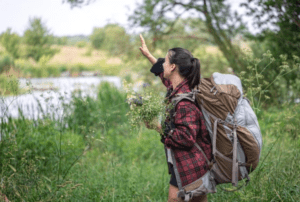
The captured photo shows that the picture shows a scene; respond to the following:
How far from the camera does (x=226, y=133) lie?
2.10m

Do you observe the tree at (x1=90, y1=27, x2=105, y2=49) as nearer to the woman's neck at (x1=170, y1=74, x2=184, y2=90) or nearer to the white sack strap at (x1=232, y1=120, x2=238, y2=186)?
the woman's neck at (x1=170, y1=74, x2=184, y2=90)

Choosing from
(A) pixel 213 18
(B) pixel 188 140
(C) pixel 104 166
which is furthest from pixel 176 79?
(A) pixel 213 18

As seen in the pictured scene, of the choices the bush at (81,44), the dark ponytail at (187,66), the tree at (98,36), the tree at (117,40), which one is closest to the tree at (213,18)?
the tree at (117,40)

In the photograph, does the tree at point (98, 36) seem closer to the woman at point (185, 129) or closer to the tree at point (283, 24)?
the tree at point (283, 24)

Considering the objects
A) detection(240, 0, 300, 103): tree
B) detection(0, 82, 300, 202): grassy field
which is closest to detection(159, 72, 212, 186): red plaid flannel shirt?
detection(0, 82, 300, 202): grassy field

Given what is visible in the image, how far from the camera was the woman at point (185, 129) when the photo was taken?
2102 mm

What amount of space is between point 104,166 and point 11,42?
4556 centimetres

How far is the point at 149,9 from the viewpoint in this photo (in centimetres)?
740

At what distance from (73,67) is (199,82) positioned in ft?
169

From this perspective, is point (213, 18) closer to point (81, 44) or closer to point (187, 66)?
point (187, 66)

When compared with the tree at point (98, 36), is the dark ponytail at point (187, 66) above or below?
below

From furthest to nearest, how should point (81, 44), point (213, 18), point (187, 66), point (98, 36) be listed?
point (81, 44) < point (98, 36) < point (213, 18) < point (187, 66)

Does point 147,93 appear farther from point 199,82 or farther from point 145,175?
point 145,175

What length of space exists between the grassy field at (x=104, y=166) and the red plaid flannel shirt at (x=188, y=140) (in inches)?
13.9
